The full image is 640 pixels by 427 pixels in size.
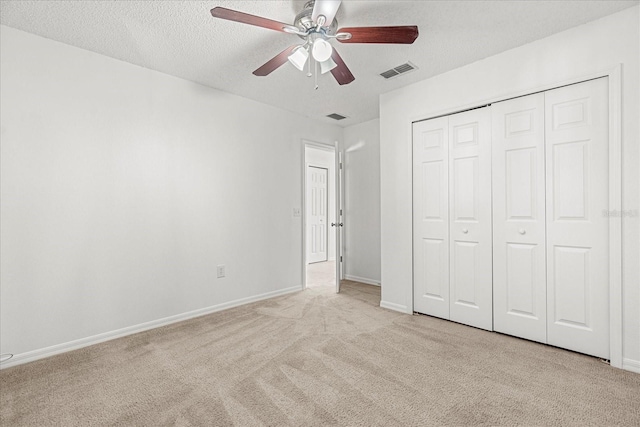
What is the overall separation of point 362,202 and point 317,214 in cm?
202

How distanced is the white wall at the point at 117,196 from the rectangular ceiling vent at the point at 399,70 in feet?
5.17

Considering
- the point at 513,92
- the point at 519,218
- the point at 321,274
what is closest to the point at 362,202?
the point at 321,274

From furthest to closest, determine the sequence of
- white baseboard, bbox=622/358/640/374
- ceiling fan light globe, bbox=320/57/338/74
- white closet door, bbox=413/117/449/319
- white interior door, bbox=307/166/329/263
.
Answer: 1. white interior door, bbox=307/166/329/263
2. white closet door, bbox=413/117/449/319
3. ceiling fan light globe, bbox=320/57/338/74
4. white baseboard, bbox=622/358/640/374

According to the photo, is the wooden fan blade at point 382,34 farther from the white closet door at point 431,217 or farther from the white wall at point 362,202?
the white wall at point 362,202

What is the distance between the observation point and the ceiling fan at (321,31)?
67.9 inches

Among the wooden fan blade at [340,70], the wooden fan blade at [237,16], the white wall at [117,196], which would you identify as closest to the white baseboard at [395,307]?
the white wall at [117,196]

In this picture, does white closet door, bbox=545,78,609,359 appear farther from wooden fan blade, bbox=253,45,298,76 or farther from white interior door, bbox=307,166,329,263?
white interior door, bbox=307,166,329,263

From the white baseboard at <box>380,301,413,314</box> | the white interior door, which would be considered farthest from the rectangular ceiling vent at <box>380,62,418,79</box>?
the white interior door

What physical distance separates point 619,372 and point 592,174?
1358 millimetres

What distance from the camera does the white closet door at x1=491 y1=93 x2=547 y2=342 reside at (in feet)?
8.16

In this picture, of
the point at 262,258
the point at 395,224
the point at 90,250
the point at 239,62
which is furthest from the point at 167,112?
the point at 395,224

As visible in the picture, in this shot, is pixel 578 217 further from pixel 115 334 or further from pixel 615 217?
pixel 115 334

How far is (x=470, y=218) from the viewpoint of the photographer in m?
2.90

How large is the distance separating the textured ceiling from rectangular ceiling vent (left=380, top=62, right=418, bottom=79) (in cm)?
7
